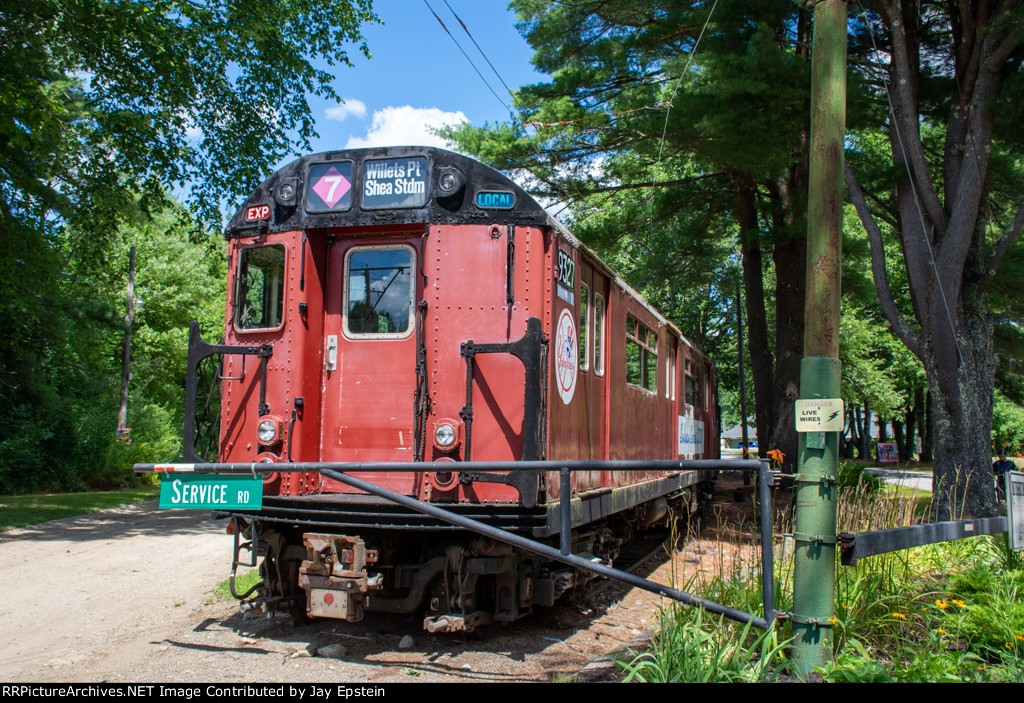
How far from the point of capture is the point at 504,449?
5.78 meters

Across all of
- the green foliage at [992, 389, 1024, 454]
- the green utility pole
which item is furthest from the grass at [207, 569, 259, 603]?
the green foliage at [992, 389, 1024, 454]

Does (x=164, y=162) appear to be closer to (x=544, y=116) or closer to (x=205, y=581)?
(x=544, y=116)

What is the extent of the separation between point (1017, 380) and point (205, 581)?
2238 centimetres

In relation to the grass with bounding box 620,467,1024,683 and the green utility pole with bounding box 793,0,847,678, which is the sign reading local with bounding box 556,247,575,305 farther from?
the grass with bounding box 620,467,1024,683

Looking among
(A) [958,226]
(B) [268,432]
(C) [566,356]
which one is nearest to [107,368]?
(B) [268,432]

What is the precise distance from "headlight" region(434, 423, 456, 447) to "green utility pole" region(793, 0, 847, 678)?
2.39m

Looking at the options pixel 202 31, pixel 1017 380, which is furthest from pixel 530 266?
pixel 1017 380

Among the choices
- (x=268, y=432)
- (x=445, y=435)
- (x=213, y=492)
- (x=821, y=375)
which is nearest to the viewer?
(x=821, y=375)

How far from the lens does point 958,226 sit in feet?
32.5

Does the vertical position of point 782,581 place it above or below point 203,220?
below

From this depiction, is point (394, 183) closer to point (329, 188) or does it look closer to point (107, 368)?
point (329, 188)

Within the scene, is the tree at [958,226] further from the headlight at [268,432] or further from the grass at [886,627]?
the headlight at [268,432]

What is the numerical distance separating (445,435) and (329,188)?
7.31 feet

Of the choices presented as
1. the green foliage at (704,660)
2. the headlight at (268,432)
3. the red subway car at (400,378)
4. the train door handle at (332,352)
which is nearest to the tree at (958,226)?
the red subway car at (400,378)
